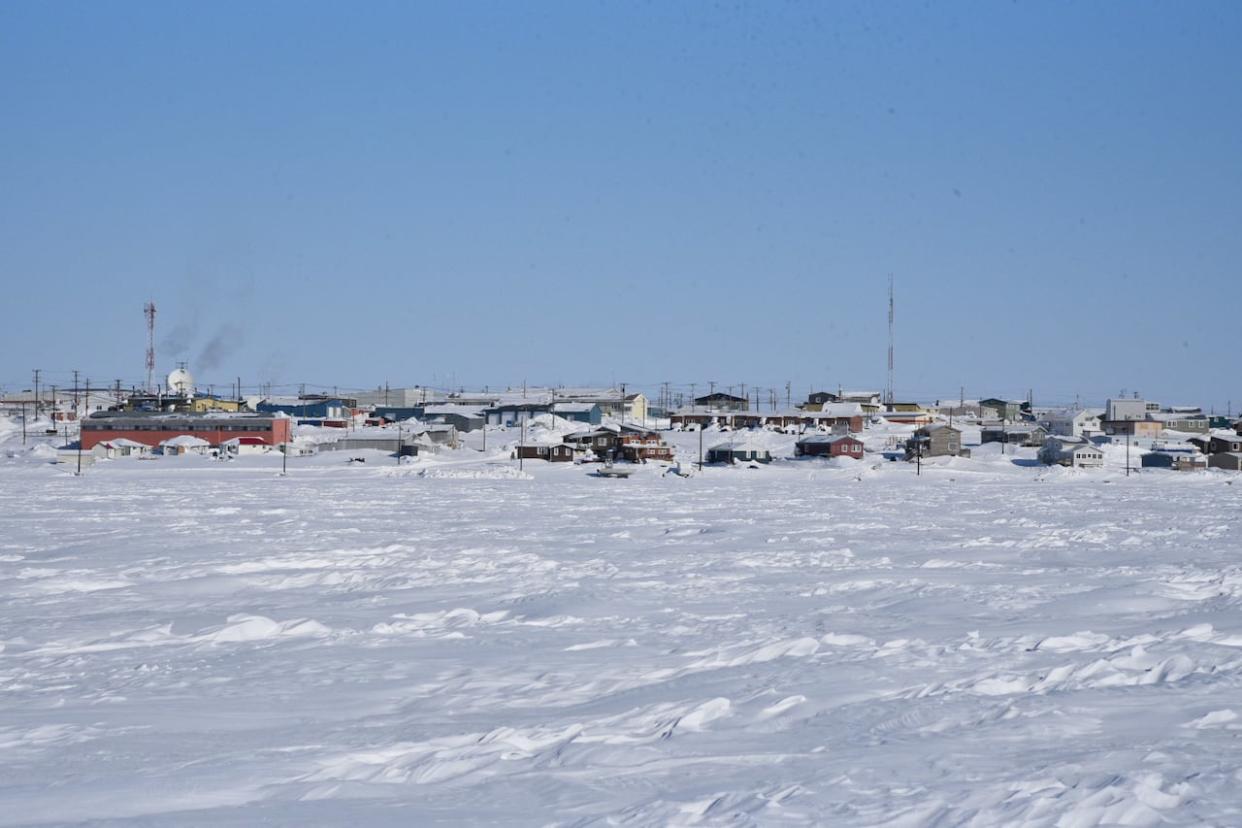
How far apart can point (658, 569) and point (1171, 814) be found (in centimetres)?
786

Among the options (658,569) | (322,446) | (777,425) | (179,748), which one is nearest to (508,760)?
(179,748)

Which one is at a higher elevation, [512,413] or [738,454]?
[512,413]

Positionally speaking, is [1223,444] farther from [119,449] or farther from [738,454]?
[119,449]

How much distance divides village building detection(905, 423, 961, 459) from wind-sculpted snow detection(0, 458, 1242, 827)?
71.9 ft

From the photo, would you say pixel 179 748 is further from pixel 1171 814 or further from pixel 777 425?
pixel 777 425

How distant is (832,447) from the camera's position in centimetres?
3703

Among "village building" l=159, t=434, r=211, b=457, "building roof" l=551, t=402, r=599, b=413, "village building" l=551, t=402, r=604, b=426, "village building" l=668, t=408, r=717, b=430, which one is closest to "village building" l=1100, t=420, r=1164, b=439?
"village building" l=668, t=408, r=717, b=430

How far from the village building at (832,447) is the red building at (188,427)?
17254 millimetres

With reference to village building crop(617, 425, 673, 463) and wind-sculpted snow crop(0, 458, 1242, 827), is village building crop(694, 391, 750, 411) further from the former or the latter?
wind-sculpted snow crop(0, 458, 1242, 827)

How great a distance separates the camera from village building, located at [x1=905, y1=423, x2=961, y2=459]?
3738 cm

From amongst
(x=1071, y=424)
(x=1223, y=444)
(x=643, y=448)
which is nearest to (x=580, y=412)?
(x=643, y=448)

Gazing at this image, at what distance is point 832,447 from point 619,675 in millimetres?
30736

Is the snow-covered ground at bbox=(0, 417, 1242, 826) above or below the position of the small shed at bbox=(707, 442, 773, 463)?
below

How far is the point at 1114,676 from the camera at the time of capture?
6711 mm
